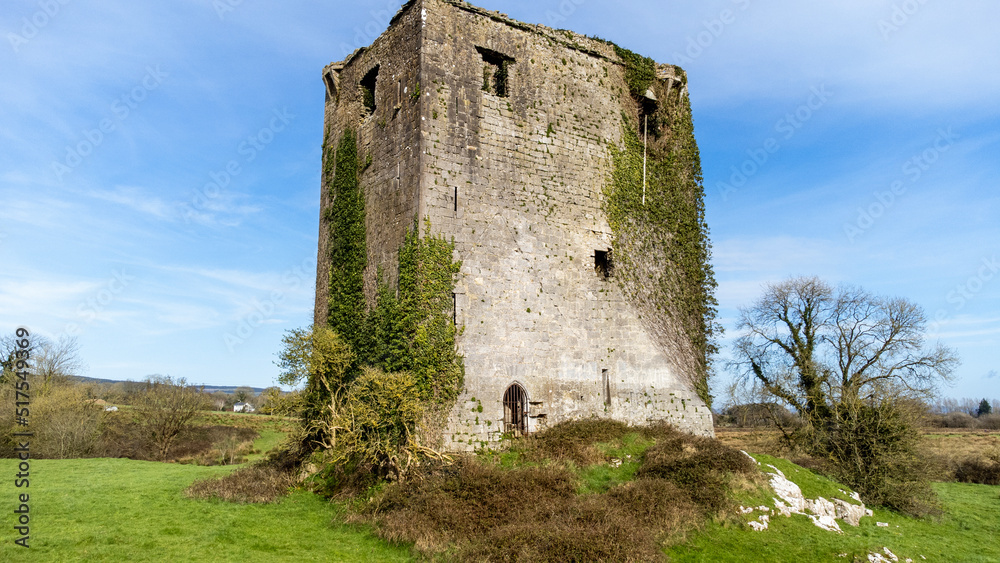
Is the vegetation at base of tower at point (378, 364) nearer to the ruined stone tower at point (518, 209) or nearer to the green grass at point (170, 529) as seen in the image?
the ruined stone tower at point (518, 209)

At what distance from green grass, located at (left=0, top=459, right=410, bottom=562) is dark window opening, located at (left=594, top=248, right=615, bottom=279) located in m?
9.41

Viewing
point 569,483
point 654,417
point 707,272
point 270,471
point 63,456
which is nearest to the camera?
point 569,483

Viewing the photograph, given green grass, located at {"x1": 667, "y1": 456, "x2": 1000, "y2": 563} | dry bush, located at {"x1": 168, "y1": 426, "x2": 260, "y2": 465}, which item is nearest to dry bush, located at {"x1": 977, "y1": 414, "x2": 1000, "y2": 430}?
green grass, located at {"x1": 667, "y1": 456, "x2": 1000, "y2": 563}

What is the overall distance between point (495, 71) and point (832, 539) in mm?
13931

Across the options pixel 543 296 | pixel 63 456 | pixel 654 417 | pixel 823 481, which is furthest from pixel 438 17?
pixel 63 456

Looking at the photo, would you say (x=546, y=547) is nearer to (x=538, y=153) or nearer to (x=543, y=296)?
(x=543, y=296)

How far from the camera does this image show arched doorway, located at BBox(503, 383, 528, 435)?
14.9 metres

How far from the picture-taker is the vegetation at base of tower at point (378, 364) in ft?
41.5

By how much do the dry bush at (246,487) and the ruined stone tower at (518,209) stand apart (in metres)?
4.05

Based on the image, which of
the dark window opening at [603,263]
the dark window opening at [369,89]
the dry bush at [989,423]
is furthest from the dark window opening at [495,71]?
the dry bush at [989,423]

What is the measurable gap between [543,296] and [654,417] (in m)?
4.98

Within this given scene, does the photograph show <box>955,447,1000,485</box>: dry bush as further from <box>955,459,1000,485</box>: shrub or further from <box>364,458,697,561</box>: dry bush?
<box>364,458,697,561</box>: dry bush

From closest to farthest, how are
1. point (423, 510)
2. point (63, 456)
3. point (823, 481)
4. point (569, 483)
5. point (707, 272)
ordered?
1. point (423, 510)
2. point (569, 483)
3. point (823, 481)
4. point (707, 272)
5. point (63, 456)

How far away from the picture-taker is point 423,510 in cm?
1106
